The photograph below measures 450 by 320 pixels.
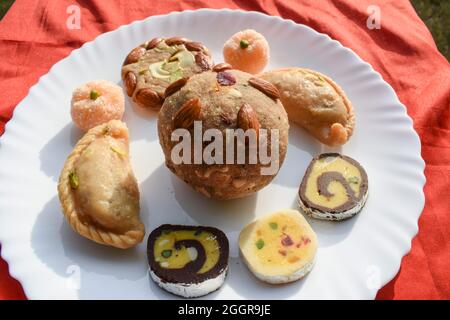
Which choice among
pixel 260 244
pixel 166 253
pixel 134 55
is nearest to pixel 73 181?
pixel 166 253

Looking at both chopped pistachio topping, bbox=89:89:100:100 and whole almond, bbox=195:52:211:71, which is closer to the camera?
chopped pistachio topping, bbox=89:89:100:100

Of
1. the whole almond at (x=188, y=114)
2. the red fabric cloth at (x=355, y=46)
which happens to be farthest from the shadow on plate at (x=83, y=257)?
the red fabric cloth at (x=355, y=46)

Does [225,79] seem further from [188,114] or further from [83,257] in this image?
[83,257]

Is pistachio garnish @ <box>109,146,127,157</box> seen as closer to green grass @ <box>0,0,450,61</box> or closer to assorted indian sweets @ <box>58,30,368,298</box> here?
assorted indian sweets @ <box>58,30,368,298</box>

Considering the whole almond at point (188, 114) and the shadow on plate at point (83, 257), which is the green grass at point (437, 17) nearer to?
the shadow on plate at point (83, 257)

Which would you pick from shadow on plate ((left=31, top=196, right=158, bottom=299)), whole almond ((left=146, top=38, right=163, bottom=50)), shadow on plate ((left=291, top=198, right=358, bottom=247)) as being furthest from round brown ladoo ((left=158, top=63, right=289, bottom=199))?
whole almond ((left=146, top=38, right=163, bottom=50))

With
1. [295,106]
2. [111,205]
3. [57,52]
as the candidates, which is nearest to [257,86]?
[295,106]
